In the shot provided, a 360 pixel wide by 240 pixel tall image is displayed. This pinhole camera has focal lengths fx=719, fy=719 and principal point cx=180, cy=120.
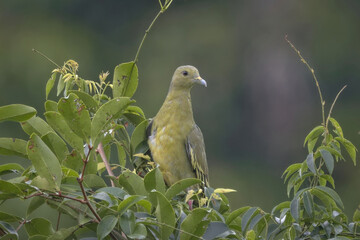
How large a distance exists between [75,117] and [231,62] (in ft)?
31.1

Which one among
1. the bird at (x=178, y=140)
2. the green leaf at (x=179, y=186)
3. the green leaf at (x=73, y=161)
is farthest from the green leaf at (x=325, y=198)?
the bird at (x=178, y=140)

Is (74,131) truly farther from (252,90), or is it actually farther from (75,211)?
(252,90)

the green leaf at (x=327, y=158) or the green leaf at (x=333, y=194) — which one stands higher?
the green leaf at (x=327, y=158)

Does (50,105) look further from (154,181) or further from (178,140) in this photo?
(178,140)

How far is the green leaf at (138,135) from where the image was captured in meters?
2.02

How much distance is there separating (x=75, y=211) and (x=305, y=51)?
9.34 meters

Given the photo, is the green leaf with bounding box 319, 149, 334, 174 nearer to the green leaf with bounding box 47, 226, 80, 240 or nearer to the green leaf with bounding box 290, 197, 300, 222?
the green leaf with bounding box 290, 197, 300, 222

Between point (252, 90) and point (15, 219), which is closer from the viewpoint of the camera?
point (15, 219)

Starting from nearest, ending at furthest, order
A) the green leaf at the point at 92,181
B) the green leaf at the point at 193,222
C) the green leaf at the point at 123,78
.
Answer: the green leaf at the point at 193,222, the green leaf at the point at 92,181, the green leaf at the point at 123,78

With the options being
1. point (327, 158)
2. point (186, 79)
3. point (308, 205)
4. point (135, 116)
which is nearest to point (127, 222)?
point (308, 205)

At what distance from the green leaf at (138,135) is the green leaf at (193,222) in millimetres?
641

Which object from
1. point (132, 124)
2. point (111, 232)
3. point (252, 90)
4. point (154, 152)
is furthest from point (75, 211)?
point (252, 90)

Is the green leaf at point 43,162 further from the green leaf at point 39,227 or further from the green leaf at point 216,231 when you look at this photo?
the green leaf at point 216,231

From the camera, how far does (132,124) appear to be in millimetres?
2113
